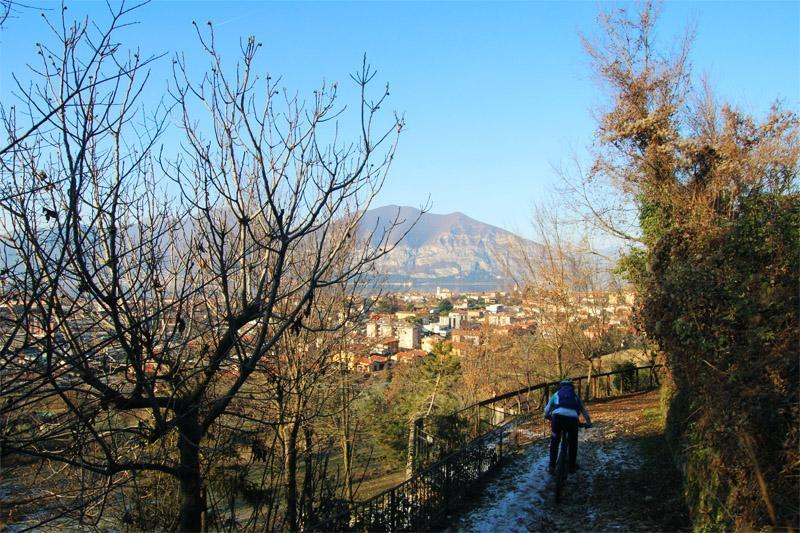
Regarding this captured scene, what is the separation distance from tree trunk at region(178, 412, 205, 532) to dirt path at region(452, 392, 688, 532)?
3301 mm

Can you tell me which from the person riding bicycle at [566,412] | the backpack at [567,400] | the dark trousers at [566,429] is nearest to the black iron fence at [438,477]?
the dark trousers at [566,429]

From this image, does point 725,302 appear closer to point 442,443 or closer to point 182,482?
point 442,443

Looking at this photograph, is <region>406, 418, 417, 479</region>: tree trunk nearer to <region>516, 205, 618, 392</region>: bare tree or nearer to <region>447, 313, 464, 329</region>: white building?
<region>516, 205, 618, 392</region>: bare tree

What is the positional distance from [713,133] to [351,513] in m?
14.0

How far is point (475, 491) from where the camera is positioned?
7789mm

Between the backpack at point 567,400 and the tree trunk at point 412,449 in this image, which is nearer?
the backpack at point 567,400

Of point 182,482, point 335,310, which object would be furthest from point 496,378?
point 182,482

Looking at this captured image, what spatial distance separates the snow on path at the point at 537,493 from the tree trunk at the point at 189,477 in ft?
10.7

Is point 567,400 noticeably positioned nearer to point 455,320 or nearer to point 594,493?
point 594,493

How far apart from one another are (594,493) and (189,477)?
5136 millimetres

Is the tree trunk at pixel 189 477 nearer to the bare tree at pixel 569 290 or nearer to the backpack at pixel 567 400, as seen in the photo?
the backpack at pixel 567 400

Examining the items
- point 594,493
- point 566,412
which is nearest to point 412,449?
point 594,493

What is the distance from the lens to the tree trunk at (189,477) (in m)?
4.65

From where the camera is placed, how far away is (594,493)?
713 centimetres
